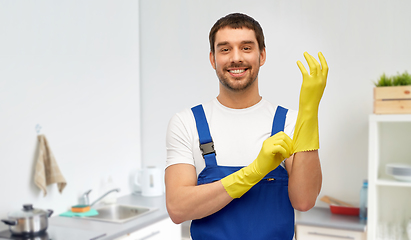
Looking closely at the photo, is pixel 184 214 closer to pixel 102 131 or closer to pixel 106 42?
pixel 102 131

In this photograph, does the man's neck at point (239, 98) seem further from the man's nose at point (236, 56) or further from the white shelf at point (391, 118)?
the white shelf at point (391, 118)

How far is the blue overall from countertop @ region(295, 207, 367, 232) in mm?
1216

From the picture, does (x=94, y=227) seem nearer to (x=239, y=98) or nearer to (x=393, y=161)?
(x=239, y=98)

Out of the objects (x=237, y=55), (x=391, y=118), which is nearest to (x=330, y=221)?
(x=391, y=118)

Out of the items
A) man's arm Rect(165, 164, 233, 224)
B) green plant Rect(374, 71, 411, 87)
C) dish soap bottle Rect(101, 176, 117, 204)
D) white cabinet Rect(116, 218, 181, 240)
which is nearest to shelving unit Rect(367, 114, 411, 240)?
green plant Rect(374, 71, 411, 87)

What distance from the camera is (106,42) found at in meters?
2.96

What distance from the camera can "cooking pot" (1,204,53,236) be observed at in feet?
6.43

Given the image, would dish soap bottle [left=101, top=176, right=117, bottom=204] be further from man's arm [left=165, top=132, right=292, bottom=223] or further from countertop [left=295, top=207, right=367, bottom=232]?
man's arm [left=165, top=132, right=292, bottom=223]

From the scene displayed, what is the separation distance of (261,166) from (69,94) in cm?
192

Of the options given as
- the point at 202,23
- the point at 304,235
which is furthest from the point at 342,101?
the point at 202,23

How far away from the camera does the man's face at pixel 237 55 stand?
1.18m

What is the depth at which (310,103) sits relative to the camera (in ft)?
3.51

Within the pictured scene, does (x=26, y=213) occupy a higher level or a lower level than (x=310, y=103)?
lower

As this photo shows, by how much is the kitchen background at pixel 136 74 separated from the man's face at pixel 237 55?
5.05ft
